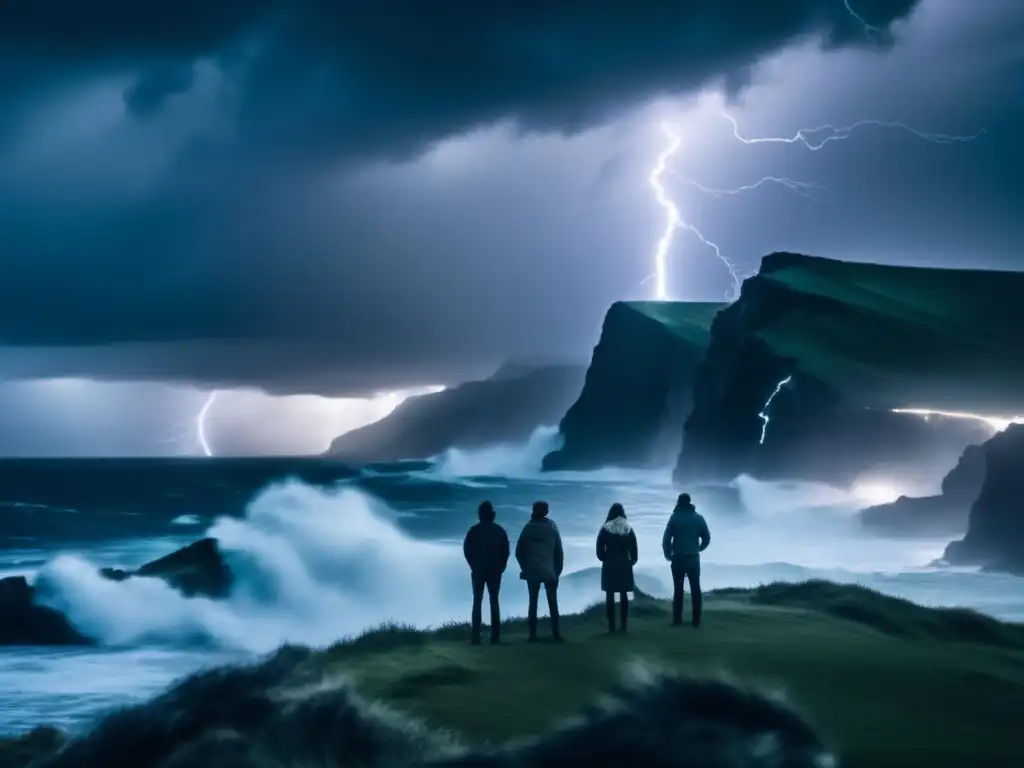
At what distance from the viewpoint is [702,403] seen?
97.9 metres

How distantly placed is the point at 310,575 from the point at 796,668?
27.1 m

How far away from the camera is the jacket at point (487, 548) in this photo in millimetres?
14617

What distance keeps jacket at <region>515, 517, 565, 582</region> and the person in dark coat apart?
0.76m

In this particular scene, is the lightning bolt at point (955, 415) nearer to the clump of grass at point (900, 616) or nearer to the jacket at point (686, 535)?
the clump of grass at point (900, 616)

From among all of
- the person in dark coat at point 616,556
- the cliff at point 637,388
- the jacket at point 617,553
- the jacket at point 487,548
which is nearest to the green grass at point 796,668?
the person in dark coat at point 616,556

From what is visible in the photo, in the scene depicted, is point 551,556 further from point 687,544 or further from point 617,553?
point 687,544

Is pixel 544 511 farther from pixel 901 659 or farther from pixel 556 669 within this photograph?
pixel 901 659

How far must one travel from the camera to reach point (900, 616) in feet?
58.6

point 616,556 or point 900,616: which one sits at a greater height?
point 616,556

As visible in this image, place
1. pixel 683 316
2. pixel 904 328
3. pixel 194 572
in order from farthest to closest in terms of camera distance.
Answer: pixel 683 316, pixel 904 328, pixel 194 572

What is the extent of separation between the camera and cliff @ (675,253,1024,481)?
84.0 meters

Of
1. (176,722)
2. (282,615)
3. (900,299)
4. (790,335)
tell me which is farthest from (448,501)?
(176,722)

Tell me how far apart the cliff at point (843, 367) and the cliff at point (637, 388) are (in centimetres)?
1854

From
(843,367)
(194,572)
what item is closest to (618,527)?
(194,572)
